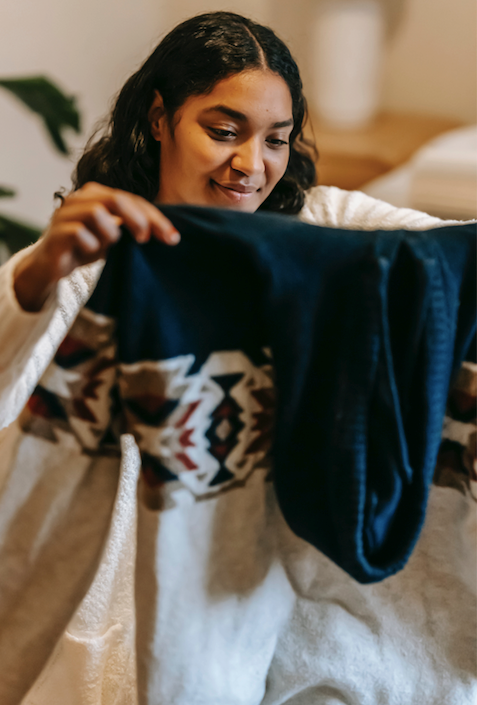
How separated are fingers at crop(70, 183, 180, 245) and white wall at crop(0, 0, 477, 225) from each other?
1011mm

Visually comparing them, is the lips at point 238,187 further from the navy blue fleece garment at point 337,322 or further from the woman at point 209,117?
the navy blue fleece garment at point 337,322

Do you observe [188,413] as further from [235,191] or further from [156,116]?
[156,116]

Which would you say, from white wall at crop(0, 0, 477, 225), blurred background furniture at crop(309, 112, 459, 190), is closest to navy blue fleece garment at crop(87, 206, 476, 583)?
white wall at crop(0, 0, 477, 225)

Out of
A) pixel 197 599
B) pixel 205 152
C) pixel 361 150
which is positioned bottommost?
pixel 197 599

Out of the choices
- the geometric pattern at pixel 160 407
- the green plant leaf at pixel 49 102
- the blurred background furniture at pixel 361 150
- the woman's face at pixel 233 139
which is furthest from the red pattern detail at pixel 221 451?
the blurred background furniture at pixel 361 150

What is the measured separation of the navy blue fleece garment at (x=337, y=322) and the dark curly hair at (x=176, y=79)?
1.09 feet

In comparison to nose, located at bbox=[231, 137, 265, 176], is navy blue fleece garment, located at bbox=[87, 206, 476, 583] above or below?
below

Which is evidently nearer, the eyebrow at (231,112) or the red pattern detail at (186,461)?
the red pattern detail at (186,461)

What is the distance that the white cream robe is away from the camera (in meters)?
0.50

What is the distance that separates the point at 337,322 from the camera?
18.3 inches

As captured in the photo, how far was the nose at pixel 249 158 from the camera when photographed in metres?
0.67

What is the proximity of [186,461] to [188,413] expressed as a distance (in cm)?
4

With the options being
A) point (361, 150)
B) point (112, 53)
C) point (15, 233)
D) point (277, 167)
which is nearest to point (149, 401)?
point (277, 167)

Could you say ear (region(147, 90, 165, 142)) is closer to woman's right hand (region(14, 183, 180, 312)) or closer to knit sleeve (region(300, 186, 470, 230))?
knit sleeve (region(300, 186, 470, 230))
